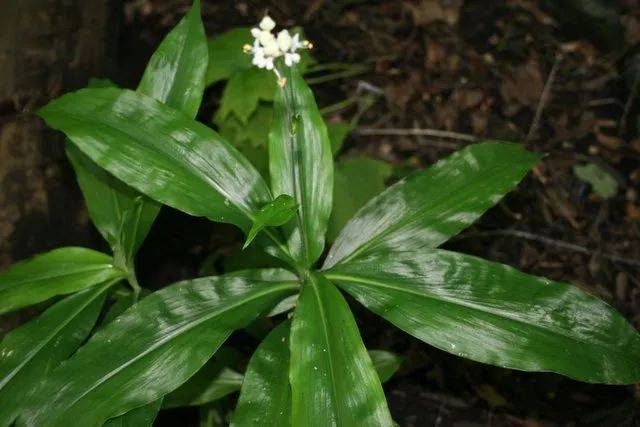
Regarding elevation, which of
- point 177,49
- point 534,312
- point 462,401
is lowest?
point 462,401

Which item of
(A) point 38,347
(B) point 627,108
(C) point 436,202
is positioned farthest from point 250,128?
(B) point 627,108

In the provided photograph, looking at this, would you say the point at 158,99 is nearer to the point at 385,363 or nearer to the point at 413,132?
the point at 385,363

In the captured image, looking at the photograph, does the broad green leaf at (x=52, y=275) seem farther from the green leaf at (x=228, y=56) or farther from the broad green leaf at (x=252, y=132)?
the green leaf at (x=228, y=56)

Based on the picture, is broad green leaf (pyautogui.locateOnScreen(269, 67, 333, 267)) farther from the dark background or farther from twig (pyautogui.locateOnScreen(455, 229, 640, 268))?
twig (pyautogui.locateOnScreen(455, 229, 640, 268))

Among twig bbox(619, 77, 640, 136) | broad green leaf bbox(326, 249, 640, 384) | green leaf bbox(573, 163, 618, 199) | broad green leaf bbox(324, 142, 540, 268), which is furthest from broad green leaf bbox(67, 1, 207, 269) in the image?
twig bbox(619, 77, 640, 136)

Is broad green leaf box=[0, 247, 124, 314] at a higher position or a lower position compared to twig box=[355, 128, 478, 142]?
lower

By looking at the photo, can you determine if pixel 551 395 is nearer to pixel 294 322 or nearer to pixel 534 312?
pixel 534 312

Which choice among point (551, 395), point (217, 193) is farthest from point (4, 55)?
point (551, 395)
